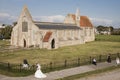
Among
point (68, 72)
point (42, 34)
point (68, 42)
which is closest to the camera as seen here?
point (68, 72)

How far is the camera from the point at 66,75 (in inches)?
1127

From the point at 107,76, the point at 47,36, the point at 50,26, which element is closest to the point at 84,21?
the point at 50,26

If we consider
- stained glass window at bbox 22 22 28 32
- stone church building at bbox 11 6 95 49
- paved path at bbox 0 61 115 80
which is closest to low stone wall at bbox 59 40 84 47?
stone church building at bbox 11 6 95 49

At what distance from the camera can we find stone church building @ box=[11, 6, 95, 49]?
6678 cm

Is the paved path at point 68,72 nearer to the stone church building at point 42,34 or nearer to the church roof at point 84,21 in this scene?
the stone church building at point 42,34

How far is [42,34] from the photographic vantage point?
67938mm

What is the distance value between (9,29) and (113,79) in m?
83.8

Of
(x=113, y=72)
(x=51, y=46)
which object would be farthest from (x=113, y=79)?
(x=51, y=46)

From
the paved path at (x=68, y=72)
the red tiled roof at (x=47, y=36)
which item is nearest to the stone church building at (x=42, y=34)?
the red tiled roof at (x=47, y=36)

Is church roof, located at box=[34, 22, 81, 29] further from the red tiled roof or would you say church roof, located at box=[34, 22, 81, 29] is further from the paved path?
the paved path

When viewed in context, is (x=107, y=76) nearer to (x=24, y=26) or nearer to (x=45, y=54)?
(x=45, y=54)

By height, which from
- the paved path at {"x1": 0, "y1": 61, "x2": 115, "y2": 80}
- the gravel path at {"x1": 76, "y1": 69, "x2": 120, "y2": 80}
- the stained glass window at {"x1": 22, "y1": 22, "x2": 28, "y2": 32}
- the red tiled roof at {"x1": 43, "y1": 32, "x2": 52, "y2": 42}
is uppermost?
the stained glass window at {"x1": 22, "y1": 22, "x2": 28, "y2": 32}

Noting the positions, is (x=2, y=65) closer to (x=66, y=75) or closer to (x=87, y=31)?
(x=66, y=75)

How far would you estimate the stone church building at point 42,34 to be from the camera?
66.8 m
